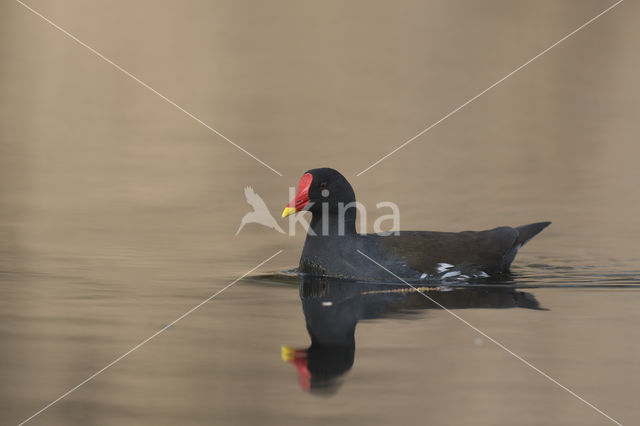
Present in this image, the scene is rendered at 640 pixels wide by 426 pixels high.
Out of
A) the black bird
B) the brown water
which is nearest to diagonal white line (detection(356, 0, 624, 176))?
the brown water

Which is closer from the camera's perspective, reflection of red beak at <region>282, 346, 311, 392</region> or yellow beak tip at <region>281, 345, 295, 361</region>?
reflection of red beak at <region>282, 346, 311, 392</region>

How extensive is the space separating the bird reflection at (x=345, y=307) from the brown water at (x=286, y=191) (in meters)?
0.11

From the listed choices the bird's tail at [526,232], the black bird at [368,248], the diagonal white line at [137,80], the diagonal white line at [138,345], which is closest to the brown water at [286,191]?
the diagonal white line at [138,345]

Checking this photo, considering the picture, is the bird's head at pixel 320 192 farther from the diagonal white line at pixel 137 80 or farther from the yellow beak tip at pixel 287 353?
the diagonal white line at pixel 137 80

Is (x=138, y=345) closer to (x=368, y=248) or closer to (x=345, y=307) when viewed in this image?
(x=345, y=307)

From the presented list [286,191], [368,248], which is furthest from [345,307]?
[286,191]

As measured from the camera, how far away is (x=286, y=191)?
11.8 metres

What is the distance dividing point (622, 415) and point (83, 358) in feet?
9.23

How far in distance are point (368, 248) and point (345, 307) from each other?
1.23 metres

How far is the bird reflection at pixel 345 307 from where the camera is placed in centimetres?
532

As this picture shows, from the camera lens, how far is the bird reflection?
5321mm

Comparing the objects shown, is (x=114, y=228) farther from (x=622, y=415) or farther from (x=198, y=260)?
(x=622, y=415)

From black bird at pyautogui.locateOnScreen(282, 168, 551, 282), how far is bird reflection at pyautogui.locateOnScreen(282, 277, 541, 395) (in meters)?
0.18

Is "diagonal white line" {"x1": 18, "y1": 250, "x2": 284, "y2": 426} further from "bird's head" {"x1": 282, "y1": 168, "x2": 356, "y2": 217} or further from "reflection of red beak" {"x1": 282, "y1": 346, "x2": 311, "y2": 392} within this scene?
"reflection of red beak" {"x1": 282, "y1": 346, "x2": 311, "y2": 392}
